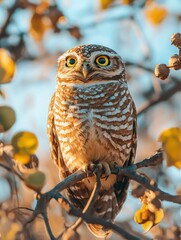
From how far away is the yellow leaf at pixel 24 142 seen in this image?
243 cm

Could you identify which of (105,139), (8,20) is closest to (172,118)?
(8,20)

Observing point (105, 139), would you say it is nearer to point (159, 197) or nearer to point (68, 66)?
point (68, 66)

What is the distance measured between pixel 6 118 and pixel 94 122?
168 cm

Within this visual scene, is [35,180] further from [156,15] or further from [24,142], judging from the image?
[156,15]

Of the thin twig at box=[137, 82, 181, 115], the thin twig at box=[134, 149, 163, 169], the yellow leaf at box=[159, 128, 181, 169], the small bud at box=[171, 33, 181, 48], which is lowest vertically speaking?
the thin twig at box=[134, 149, 163, 169]

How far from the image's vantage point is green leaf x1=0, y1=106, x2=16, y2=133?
7.52ft

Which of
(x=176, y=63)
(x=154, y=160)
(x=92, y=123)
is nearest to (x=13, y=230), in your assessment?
(x=154, y=160)

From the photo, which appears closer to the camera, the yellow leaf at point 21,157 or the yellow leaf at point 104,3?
the yellow leaf at point 21,157

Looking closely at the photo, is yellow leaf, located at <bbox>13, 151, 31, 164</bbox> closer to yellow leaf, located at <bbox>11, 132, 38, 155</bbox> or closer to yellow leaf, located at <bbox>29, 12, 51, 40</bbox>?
yellow leaf, located at <bbox>11, 132, 38, 155</bbox>

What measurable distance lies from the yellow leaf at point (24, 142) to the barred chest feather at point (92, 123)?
1378 mm

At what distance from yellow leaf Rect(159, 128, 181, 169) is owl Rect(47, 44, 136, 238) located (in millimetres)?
1202

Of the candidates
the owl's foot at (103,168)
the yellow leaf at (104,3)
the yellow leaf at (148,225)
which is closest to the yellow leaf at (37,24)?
the yellow leaf at (104,3)

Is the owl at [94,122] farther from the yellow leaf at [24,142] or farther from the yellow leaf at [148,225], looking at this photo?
the yellow leaf at [24,142]

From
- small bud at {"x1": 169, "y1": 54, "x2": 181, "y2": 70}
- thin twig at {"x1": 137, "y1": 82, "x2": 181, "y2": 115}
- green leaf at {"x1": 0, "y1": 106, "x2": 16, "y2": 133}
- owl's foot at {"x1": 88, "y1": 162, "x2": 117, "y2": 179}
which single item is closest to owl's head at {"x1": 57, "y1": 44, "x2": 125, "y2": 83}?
thin twig at {"x1": 137, "y1": 82, "x2": 181, "y2": 115}
